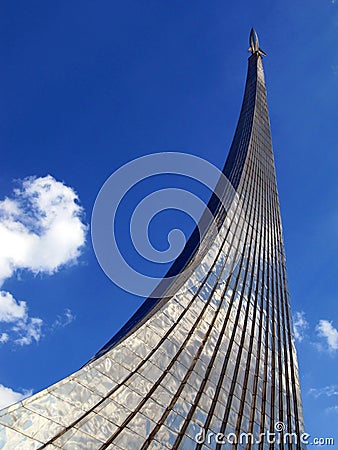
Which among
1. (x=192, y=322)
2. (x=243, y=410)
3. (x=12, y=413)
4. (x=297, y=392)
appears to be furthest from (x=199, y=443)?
(x=297, y=392)

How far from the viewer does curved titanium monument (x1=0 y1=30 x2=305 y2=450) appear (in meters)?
11.8

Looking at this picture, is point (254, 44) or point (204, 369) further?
point (254, 44)

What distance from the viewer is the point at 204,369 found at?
55.7 ft

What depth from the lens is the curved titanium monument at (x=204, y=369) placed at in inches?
466

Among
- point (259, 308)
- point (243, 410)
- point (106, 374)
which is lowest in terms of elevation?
point (106, 374)

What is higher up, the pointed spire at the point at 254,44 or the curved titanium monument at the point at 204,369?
the pointed spire at the point at 254,44

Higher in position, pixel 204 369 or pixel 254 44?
pixel 254 44

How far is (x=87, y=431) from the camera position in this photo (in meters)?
11.7

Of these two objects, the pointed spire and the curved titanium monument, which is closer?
the curved titanium monument

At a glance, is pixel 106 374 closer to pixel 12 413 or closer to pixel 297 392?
pixel 12 413

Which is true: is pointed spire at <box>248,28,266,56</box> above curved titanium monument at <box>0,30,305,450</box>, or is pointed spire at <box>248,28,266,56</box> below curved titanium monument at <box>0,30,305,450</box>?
above

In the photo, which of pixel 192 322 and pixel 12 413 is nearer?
pixel 12 413

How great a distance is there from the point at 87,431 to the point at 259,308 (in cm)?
1284

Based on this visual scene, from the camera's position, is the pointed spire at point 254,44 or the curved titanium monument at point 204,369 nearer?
the curved titanium monument at point 204,369
